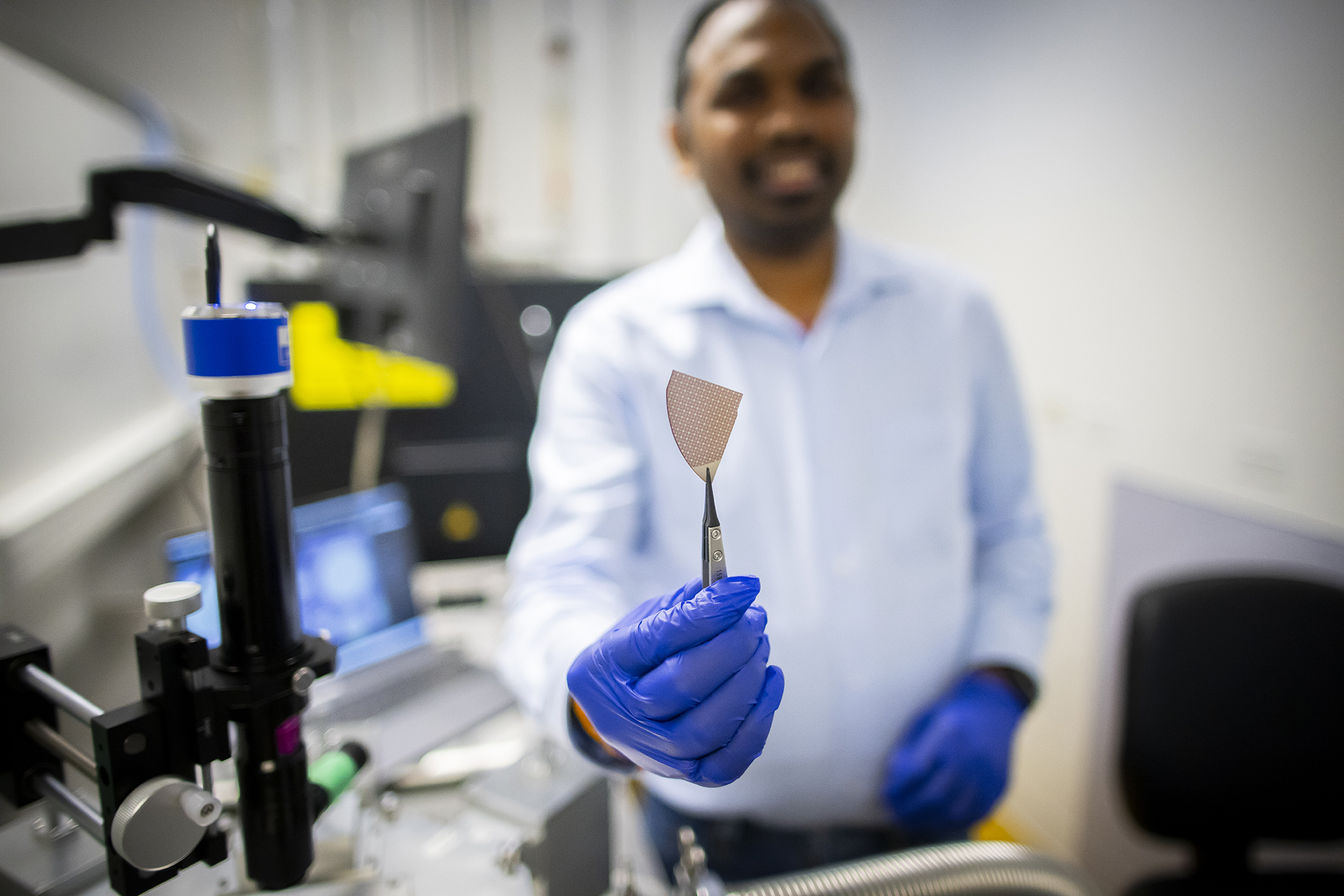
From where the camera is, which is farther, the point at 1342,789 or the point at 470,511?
the point at 470,511

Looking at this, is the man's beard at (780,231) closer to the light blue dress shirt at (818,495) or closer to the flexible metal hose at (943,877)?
the light blue dress shirt at (818,495)

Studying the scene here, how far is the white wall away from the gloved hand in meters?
0.93

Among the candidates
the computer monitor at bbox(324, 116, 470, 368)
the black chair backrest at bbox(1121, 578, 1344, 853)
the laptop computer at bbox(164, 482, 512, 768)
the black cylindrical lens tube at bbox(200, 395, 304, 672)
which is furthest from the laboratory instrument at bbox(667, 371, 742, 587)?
the black chair backrest at bbox(1121, 578, 1344, 853)

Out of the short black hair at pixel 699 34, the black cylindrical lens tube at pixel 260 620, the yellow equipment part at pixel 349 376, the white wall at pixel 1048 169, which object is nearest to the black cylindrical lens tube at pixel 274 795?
the black cylindrical lens tube at pixel 260 620

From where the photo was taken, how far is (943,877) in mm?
647

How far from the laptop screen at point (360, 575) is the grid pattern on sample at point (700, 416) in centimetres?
101

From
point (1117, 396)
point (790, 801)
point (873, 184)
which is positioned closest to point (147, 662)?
point (790, 801)

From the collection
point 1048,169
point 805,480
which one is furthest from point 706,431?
point 1048,169

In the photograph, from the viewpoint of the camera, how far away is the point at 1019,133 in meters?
2.01

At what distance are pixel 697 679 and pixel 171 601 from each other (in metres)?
0.32

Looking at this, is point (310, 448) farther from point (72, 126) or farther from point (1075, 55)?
point (1075, 55)

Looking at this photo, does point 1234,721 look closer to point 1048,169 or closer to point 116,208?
point 1048,169

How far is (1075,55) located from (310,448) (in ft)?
7.21

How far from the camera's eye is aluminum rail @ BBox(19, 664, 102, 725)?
1.46ft
